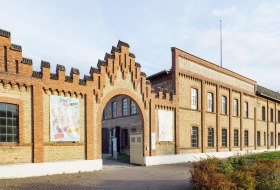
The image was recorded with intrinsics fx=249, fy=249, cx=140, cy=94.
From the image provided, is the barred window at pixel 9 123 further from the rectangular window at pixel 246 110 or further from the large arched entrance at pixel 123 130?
the rectangular window at pixel 246 110

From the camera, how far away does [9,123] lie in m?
12.1

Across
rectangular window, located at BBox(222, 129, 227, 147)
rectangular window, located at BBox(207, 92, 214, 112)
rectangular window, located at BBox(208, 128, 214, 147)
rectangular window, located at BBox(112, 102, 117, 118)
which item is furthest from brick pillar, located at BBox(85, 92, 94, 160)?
rectangular window, located at BBox(222, 129, 227, 147)

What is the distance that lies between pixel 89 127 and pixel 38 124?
315 cm

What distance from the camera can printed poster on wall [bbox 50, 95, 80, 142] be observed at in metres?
13.6

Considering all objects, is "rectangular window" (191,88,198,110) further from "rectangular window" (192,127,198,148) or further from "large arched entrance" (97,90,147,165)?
"large arched entrance" (97,90,147,165)

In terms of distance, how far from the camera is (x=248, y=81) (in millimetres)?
30719

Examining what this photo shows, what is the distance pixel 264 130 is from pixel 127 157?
2183 centimetres

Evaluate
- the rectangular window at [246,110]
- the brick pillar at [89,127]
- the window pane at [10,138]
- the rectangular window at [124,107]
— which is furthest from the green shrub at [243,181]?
the rectangular window at [246,110]

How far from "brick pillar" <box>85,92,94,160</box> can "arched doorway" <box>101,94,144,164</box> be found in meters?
4.86

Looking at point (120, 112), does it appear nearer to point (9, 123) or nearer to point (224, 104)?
point (224, 104)

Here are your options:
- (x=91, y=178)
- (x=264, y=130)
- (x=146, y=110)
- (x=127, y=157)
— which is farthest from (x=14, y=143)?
(x=264, y=130)

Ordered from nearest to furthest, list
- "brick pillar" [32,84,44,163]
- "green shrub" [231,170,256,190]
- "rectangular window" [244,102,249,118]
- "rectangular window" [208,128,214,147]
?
"green shrub" [231,170,256,190]
"brick pillar" [32,84,44,163]
"rectangular window" [208,128,214,147]
"rectangular window" [244,102,249,118]

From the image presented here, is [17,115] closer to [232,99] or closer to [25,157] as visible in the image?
[25,157]

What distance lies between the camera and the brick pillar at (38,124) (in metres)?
12.6
